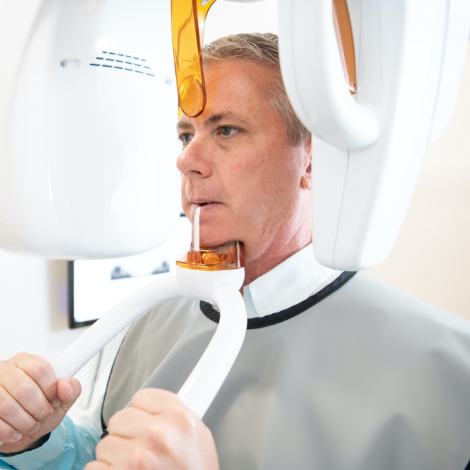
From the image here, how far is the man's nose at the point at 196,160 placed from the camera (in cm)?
66

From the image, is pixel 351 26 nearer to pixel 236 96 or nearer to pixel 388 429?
pixel 236 96

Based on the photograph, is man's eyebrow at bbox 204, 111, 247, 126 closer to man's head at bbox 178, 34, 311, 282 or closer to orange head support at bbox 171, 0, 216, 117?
man's head at bbox 178, 34, 311, 282

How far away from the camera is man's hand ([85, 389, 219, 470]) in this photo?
12.9 inches

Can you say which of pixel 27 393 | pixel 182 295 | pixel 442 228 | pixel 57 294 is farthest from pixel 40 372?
pixel 442 228

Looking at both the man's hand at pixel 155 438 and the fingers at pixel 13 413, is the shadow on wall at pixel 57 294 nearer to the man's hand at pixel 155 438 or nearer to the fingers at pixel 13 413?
the fingers at pixel 13 413

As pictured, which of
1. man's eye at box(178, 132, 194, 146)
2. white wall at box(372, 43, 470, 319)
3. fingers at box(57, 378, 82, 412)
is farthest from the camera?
white wall at box(372, 43, 470, 319)

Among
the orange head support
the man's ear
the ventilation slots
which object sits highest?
the orange head support

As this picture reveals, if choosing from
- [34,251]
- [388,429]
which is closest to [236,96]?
[34,251]

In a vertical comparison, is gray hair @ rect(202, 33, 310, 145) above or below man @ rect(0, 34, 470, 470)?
above

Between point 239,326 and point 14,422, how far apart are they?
0.31 m

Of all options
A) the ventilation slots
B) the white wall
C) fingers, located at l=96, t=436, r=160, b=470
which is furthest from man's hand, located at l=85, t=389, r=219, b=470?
the white wall

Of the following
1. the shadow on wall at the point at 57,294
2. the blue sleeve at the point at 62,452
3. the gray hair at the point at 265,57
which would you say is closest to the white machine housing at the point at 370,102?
the gray hair at the point at 265,57

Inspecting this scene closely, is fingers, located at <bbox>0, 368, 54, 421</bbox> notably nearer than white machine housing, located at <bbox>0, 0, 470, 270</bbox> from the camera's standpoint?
No

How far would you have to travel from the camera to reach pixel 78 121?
39cm
